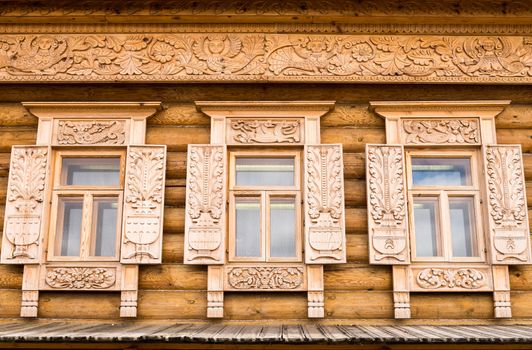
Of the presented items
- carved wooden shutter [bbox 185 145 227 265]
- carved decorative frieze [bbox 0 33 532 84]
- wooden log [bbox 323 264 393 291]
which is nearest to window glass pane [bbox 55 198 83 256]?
carved wooden shutter [bbox 185 145 227 265]

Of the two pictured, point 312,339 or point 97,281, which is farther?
point 97,281

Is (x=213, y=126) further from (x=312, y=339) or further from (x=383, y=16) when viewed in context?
(x=312, y=339)

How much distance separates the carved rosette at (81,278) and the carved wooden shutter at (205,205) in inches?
34.0

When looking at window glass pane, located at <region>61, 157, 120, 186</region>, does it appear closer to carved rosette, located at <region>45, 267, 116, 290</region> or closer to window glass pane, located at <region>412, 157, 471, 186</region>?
carved rosette, located at <region>45, 267, 116, 290</region>

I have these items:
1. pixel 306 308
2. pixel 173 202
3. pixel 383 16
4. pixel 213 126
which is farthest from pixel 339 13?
pixel 306 308

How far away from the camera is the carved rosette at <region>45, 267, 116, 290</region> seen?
6438 mm

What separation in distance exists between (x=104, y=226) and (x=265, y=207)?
5.88 feet

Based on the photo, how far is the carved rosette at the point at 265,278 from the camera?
6.41m

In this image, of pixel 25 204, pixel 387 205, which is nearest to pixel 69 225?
pixel 25 204

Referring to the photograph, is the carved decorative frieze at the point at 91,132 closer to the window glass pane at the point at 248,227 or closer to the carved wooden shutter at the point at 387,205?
the window glass pane at the point at 248,227

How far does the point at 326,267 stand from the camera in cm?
650

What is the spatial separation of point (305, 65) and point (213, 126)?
1260mm

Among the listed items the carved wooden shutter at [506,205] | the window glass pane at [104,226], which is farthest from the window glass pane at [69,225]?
the carved wooden shutter at [506,205]

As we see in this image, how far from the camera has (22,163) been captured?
6.70m
